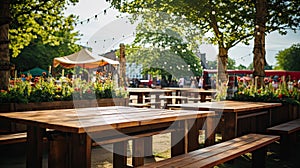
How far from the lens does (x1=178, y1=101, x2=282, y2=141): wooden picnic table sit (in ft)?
19.7

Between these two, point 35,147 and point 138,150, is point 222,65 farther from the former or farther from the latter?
point 35,147

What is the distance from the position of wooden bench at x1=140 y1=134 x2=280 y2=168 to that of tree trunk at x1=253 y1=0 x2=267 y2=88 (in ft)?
14.1

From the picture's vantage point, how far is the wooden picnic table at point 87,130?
11.9 feet

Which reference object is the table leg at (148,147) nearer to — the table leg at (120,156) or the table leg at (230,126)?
the table leg at (120,156)

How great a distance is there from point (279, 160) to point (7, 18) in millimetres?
5399

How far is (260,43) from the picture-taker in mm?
9805

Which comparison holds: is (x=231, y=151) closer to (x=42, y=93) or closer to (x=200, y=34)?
(x=42, y=93)

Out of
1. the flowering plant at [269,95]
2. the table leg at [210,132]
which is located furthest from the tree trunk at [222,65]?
the table leg at [210,132]

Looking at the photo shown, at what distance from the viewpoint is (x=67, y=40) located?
128ft

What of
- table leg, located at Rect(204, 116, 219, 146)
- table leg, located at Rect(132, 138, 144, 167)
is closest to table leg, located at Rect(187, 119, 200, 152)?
table leg, located at Rect(132, 138, 144, 167)

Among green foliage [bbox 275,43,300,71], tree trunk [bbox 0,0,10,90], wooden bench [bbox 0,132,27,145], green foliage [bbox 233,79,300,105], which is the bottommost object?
wooden bench [bbox 0,132,27,145]

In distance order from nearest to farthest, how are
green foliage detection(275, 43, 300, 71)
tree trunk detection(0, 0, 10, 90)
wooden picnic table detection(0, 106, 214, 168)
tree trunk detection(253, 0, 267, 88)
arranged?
wooden picnic table detection(0, 106, 214, 168)
tree trunk detection(0, 0, 10, 90)
tree trunk detection(253, 0, 267, 88)
green foliage detection(275, 43, 300, 71)

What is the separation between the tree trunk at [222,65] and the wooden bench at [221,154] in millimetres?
7118

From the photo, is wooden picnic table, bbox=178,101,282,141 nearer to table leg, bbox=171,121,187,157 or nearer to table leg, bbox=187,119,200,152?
table leg, bbox=187,119,200,152
